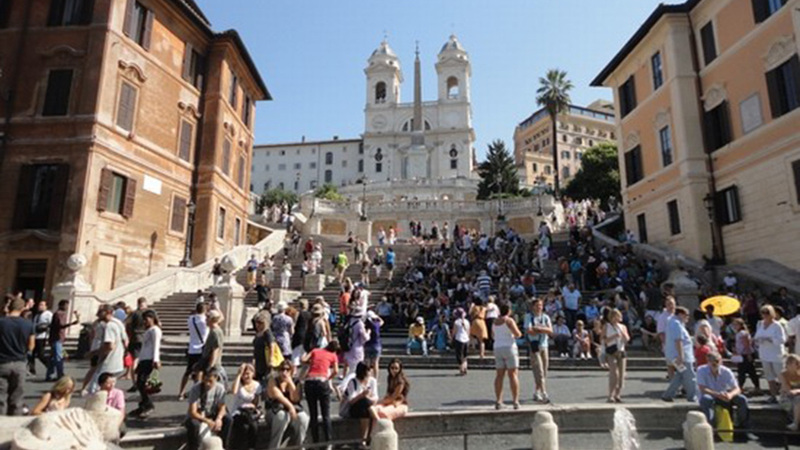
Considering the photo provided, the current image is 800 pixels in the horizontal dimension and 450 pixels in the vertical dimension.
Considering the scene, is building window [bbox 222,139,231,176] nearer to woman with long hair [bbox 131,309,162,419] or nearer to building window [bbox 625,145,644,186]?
woman with long hair [bbox 131,309,162,419]

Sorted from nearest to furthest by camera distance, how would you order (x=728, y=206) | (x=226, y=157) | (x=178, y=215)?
(x=728, y=206) → (x=178, y=215) → (x=226, y=157)

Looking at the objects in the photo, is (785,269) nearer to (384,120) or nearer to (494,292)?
(494,292)

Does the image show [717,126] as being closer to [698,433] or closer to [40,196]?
[698,433]

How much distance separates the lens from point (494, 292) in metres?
18.7

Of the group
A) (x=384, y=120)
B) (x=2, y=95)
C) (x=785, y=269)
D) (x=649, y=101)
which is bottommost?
(x=785, y=269)

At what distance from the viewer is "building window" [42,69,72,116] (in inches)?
781

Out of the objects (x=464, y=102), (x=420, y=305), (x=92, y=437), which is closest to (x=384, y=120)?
(x=464, y=102)

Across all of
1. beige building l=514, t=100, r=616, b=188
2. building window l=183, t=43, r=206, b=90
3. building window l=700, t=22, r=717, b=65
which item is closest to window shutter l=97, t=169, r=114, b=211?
building window l=183, t=43, r=206, b=90

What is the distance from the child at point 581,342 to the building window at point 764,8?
13.9 meters

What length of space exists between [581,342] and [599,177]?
154 ft

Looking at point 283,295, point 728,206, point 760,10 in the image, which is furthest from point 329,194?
point 760,10

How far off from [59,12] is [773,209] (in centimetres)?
2911

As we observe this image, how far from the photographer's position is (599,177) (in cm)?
5591

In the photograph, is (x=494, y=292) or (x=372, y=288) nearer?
(x=494, y=292)
